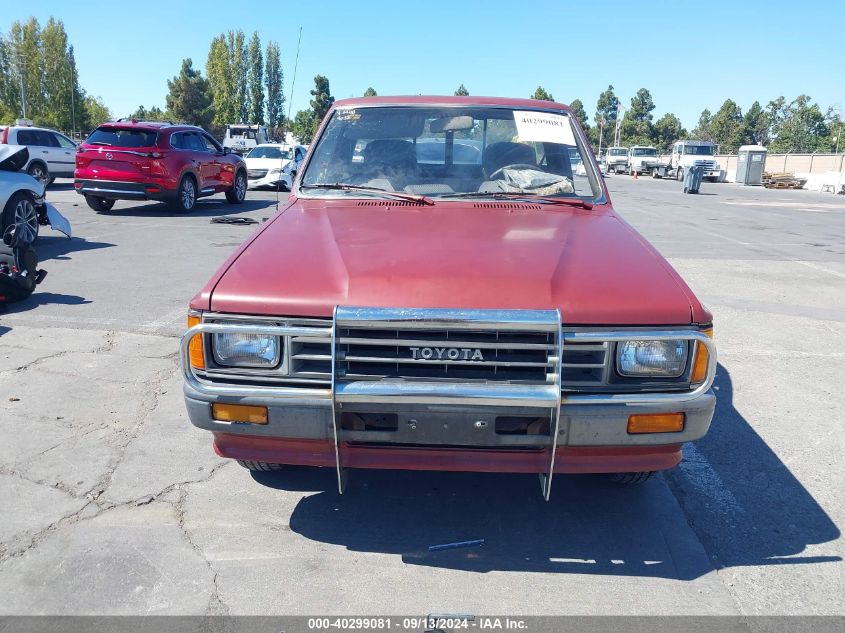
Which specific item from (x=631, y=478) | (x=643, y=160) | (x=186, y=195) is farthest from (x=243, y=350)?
(x=643, y=160)

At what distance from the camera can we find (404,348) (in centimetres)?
267

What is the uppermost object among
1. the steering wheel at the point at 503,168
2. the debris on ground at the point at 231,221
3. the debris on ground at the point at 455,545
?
the steering wheel at the point at 503,168

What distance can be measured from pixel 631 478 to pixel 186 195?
546 inches

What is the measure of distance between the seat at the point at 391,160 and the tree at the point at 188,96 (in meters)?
73.6

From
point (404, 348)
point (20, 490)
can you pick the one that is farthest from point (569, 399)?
point (20, 490)

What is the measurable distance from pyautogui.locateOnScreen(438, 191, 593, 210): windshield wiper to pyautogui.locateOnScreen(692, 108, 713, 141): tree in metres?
91.8

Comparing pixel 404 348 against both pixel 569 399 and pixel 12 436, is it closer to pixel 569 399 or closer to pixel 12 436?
pixel 569 399

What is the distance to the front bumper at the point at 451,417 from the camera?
258 cm

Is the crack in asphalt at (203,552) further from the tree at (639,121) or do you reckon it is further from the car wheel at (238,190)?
the tree at (639,121)

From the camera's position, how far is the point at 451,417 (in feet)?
8.61

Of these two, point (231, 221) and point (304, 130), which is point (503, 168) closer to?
point (231, 221)

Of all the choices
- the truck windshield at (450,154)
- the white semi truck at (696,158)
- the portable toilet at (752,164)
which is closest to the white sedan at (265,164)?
the truck windshield at (450,154)

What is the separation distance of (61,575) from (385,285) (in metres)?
1.80

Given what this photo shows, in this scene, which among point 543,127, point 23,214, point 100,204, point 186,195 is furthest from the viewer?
point 100,204
